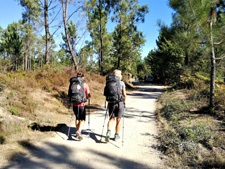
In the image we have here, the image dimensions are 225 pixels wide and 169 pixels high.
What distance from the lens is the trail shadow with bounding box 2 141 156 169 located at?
308 centimetres

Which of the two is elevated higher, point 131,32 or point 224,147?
point 131,32

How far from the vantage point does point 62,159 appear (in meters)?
3.32

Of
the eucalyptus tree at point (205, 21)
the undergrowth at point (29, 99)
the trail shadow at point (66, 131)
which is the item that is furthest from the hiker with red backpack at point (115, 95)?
the eucalyptus tree at point (205, 21)

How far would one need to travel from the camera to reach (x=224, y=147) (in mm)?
3377

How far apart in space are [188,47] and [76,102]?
464 cm

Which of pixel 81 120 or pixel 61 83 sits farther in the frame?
pixel 61 83

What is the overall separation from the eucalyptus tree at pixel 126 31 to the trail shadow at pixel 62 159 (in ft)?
54.8

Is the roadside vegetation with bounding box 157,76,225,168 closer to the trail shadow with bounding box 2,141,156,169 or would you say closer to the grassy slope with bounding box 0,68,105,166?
the trail shadow with bounding box 2,141,156,169

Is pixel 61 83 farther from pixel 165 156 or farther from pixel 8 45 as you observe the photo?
pixel 8 45

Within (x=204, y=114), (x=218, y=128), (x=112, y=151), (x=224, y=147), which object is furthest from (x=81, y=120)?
(x=204, y=114)

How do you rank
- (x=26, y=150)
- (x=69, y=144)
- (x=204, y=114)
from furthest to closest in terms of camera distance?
(x=204, y=114), (x=69, y=144), (x=26, y=150)

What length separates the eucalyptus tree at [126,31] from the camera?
19.3 metres

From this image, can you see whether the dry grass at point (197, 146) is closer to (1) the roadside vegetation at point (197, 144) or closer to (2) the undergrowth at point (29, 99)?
(1) the roadside vegetation at point (197, 144)

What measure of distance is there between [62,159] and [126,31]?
60.2 ft
